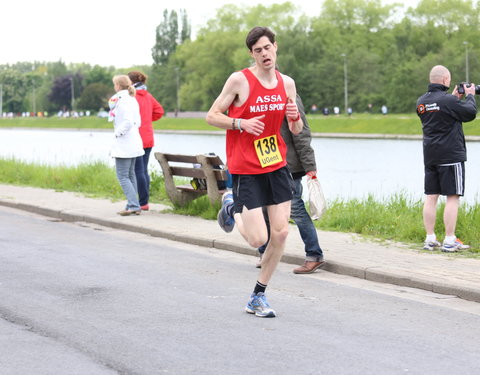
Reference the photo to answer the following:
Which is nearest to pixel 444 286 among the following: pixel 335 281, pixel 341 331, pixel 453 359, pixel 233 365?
pixel 335 281

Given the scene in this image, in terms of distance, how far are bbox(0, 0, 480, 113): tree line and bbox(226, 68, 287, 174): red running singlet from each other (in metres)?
74.3

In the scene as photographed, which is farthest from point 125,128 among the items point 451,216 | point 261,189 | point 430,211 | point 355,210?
point 261,189

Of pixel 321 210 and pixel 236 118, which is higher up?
pixel 236 118

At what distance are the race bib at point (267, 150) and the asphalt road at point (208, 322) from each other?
106 cm

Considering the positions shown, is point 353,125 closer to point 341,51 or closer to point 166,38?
point 341,51

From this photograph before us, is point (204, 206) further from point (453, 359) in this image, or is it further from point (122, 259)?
point (453, 359)

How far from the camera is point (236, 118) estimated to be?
5969 mm

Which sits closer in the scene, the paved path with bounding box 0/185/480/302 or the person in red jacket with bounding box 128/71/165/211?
the paved path with bounding box 0/185/480/302

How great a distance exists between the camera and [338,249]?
9.24m

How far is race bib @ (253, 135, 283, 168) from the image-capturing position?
598 centimetres

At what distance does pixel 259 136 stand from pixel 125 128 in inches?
259

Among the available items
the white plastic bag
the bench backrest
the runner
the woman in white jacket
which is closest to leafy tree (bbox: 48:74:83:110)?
the bench backrest

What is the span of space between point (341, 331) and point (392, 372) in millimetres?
1006

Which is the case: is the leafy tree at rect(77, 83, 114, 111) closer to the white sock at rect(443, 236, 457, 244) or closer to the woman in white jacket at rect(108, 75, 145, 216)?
the woman in white jacket at rect(108, 75, 145, 216)
